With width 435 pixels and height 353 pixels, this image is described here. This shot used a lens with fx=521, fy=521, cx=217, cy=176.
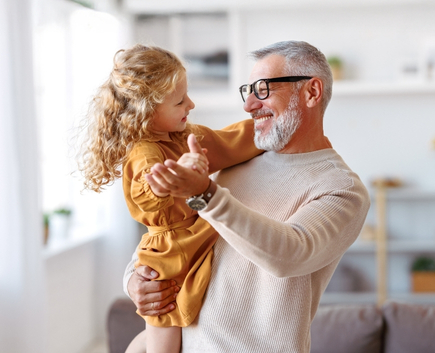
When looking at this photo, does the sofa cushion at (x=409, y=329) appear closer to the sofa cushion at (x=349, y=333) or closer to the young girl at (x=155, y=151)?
the sofa cushion at (x=349, y=333)

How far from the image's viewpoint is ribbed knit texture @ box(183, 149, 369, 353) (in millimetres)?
1279

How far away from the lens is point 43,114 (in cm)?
429

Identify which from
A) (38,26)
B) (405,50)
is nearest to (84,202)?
(38,26)

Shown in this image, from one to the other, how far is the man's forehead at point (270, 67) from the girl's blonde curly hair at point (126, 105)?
25 centimetres

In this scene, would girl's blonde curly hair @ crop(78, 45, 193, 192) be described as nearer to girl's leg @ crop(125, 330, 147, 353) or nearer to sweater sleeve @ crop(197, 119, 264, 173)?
sweater sleeve @ crop(197, 119, 264, 173)

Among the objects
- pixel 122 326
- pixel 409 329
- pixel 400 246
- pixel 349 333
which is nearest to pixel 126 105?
pixel 122 326

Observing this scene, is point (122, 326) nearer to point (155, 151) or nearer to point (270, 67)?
point (155, 151)

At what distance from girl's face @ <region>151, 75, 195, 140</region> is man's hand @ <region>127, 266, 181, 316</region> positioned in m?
0.39

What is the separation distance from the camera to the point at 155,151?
54.4 inches

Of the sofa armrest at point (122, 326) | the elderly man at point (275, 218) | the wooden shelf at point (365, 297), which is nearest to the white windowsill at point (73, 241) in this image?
the sofa armrest at point (122, 326)

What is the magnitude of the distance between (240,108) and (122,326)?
322cm

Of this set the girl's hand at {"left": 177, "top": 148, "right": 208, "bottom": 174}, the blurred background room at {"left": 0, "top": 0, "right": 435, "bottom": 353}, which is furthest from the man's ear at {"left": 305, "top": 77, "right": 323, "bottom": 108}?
the blurred background room at {"left": 0, "top": 0, "right": 435, "bottom": 353}

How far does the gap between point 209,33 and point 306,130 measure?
398cm

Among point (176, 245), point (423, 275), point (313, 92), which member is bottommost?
point (423, 275)
